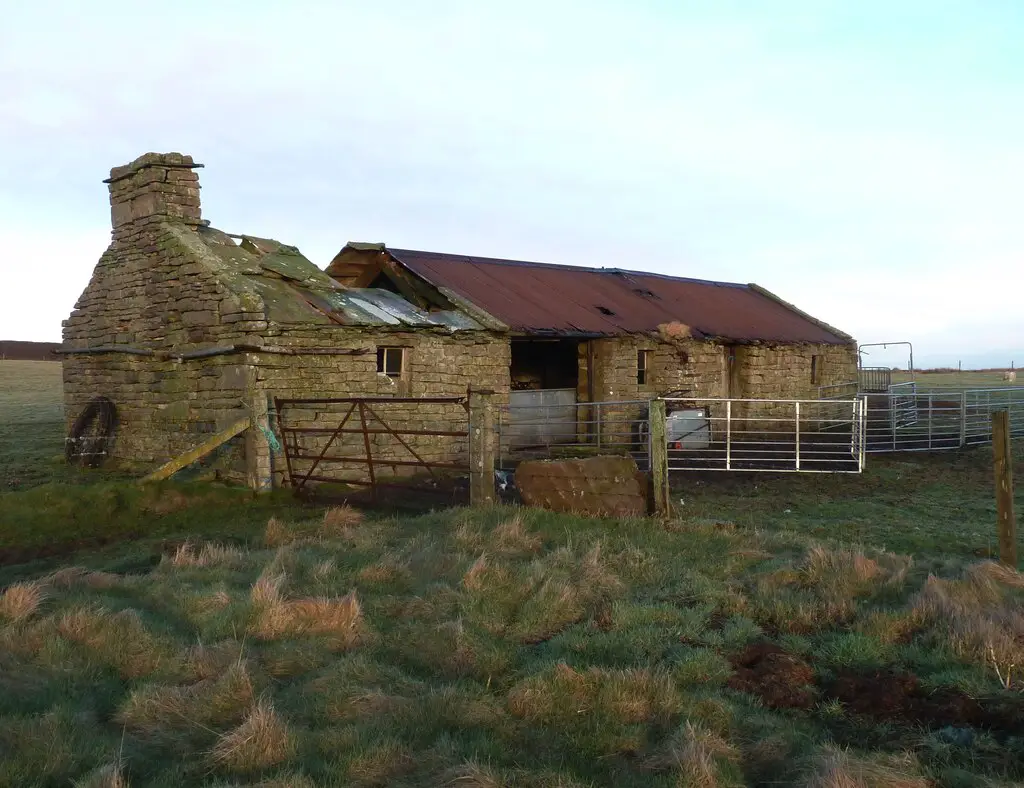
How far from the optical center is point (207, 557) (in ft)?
26.3

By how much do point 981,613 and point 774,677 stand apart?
1.85 meters

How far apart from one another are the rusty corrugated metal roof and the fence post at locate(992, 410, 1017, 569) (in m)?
9.43

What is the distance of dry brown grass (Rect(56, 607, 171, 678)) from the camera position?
5.23 meters

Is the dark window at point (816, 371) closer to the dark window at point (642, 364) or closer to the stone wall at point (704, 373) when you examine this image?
the stone wall at point (704, 373)

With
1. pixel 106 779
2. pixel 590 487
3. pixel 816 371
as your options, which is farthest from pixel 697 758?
pixel 816 371

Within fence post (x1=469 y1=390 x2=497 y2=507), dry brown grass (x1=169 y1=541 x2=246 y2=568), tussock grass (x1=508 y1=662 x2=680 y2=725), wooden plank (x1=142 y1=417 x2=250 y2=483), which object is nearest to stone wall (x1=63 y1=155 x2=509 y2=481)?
wooden plank (x1=142 y1=417 x2=250 y2=483)

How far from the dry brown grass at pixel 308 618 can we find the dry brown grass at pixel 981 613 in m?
3.94

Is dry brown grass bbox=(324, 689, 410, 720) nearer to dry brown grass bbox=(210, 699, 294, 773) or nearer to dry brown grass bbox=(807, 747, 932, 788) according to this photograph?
dry brown grass bbox=(210, 699, 294, 773)

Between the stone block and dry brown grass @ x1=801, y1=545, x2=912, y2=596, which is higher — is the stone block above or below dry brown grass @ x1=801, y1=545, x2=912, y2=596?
above

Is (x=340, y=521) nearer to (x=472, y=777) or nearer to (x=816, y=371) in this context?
(x=472, y=777)

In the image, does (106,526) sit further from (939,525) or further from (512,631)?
(939,525)

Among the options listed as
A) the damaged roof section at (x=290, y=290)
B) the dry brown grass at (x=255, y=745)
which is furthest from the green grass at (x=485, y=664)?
the damaged roof section at (x=290, y=290)

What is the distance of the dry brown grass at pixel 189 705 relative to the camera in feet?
14.7

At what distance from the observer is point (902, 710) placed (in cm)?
464
